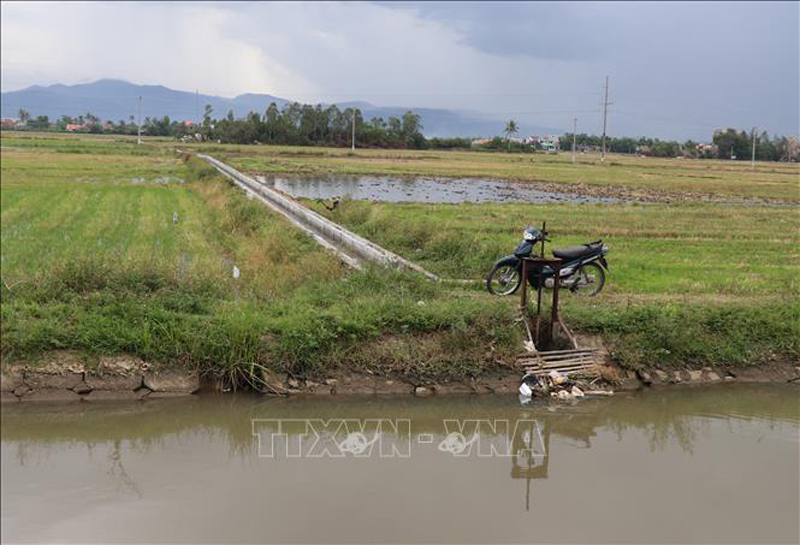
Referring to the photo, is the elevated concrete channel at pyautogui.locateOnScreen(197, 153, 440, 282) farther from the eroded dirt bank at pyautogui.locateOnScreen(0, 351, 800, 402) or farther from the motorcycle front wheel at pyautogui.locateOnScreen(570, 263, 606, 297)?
the eroded dirt bank at pyautogui.locateOnScreen(0, 351, 800, 402)

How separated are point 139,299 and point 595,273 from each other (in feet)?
20.9

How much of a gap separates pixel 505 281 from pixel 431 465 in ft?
14.3

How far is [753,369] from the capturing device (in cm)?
804

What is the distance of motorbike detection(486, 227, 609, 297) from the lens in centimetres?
899

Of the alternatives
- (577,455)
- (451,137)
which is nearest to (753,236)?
(577,455)

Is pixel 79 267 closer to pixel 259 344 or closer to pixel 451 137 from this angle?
pixel 259 344

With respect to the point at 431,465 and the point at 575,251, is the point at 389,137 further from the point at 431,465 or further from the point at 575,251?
the point at 431,465

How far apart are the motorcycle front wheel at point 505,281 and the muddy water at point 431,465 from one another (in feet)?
8.09

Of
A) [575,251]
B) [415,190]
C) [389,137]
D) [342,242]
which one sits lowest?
[342,242]

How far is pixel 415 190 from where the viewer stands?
110ft

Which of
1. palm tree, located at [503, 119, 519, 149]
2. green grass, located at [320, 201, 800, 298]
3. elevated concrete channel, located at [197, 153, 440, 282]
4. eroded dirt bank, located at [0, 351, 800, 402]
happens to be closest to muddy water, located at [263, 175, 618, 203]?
green grass, located at [320, 201, 800, 298]

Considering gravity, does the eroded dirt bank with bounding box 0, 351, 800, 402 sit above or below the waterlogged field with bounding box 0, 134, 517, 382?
below

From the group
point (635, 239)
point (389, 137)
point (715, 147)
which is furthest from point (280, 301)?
point (389, 137)

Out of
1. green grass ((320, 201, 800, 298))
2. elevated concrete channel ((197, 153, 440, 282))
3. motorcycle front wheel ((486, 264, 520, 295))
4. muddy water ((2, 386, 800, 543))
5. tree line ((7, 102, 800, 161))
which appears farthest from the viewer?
tree line ((7, 102, 800, 161))
